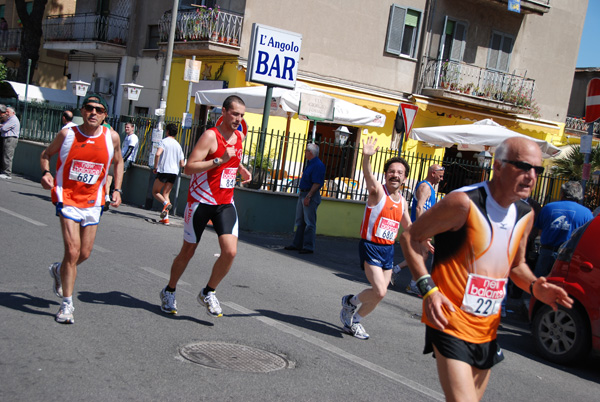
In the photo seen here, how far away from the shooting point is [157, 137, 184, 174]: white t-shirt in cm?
1360

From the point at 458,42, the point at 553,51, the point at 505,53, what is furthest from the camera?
the point at 553,51

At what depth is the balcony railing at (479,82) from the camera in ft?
82.3

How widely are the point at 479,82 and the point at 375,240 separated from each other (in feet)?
69.2

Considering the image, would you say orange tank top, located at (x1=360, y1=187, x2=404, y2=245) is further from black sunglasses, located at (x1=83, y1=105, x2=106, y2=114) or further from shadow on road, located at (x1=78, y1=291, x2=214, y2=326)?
black sunglasses, located at (x1=83, y1=105, x2=106, y2=114)

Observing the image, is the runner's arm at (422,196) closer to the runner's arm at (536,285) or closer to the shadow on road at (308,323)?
the shadow on road at (308,323)

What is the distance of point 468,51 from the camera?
2627 cm

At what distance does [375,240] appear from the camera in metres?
6.62

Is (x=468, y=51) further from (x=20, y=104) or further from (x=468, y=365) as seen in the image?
(x=468, y=365)

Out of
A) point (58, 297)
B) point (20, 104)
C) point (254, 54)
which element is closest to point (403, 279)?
point (254, 54)

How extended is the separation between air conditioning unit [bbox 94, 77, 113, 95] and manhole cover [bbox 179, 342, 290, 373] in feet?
77.3

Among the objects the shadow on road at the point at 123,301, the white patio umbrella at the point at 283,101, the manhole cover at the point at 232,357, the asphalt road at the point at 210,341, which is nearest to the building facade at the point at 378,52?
the white patio umbrella at the point at 283,101

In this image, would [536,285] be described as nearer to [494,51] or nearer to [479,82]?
[479,82]

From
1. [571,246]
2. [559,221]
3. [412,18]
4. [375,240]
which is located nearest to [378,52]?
[412,18]

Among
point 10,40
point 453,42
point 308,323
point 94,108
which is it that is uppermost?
point 453,42
